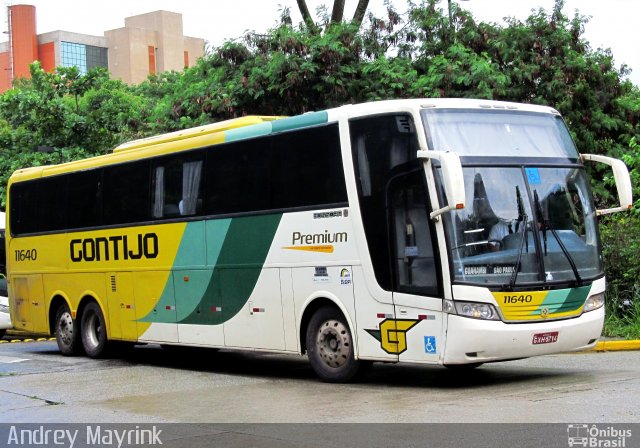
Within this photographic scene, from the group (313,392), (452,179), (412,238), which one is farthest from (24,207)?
(452,179)

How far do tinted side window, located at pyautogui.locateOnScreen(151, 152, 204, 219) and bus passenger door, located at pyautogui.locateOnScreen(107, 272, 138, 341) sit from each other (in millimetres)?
1574

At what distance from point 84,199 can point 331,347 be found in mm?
7049

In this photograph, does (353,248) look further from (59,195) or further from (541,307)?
(59,195)

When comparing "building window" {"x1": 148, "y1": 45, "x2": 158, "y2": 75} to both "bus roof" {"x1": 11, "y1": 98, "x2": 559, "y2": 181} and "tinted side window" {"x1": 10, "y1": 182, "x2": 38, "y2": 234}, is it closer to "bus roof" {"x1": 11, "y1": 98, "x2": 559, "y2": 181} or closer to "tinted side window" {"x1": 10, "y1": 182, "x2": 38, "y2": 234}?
"tinted side window" {"x1": 10, "y1": 182, "x2": 38, "y2": 234}

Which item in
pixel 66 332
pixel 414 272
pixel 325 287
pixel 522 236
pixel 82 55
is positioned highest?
pixel 82 55

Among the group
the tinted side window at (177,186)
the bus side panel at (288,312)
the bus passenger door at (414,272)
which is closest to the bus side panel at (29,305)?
the tinted side window at (177,186)

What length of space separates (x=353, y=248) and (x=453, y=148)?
6.07 feet

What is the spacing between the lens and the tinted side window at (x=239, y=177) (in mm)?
14227

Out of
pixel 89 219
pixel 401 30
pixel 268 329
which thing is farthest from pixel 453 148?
pixel 401 30

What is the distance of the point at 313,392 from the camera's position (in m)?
12.3

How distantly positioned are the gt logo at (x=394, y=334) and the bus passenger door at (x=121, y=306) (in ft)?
20.2

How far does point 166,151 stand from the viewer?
16.3 m

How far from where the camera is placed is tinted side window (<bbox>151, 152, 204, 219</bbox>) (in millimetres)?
15562

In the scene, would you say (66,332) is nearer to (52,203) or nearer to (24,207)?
(52,203)
